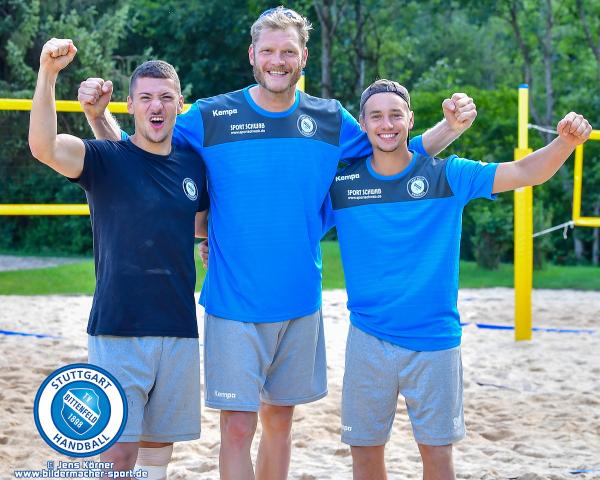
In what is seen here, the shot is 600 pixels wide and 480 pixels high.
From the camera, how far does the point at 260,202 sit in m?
2.95

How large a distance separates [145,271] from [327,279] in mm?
8438

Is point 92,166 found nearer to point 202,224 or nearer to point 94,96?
point 94,96

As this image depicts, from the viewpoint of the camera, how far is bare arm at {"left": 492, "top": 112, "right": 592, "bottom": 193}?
2834 millimetres

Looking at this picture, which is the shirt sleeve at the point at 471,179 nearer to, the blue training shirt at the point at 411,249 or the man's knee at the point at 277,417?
the blue training shirt at the point at 411,249

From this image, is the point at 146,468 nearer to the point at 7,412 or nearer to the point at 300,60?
the point at 300,60

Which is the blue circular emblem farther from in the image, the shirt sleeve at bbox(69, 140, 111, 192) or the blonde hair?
the blonde hair

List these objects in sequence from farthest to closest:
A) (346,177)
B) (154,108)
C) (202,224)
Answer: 1. (202,224)
2. (346,177)
3. (154,108)

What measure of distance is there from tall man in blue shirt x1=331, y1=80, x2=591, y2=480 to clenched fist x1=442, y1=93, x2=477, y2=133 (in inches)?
7.0

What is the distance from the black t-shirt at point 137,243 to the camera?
276 cm

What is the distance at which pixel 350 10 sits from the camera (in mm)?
21047

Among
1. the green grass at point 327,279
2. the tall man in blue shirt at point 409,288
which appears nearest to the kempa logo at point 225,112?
the tall man in blue shirt at point 409,288

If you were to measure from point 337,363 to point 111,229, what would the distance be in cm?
352

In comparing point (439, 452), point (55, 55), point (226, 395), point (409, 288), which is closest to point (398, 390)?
point (439, 452)

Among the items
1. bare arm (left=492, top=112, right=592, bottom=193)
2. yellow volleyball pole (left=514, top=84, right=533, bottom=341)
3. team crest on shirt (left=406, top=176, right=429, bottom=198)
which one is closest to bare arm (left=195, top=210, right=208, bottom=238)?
team crest on shirt (left=406, top=176, right=429, bottom=198)
